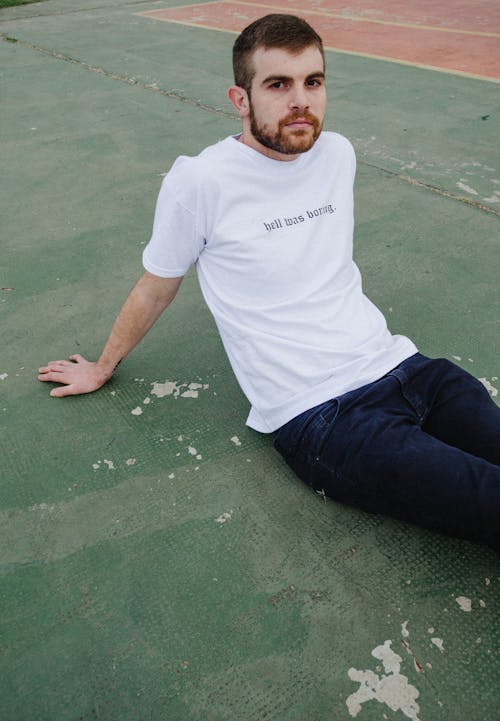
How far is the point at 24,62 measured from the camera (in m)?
6.27

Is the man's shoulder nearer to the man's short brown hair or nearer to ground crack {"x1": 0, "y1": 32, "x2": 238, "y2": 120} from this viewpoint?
the man's short brown hair

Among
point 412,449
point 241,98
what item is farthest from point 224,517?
point 241,98

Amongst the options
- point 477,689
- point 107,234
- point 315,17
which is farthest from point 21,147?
point 315,17

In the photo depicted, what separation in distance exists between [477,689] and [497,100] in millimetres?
4556

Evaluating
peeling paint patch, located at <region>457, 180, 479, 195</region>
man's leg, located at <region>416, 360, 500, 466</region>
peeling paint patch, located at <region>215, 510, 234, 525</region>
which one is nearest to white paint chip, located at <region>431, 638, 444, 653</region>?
man's leg, located at <region>416, 360, 500, 466</region>

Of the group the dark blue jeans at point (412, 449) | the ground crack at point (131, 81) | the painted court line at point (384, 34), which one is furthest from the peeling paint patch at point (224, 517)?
the painted court line at point (384, 34)

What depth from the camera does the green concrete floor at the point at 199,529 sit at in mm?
1220

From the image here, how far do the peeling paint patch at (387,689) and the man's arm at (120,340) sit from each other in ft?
3.40

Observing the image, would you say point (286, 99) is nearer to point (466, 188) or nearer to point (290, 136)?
point (290, 136)

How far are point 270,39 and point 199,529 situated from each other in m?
1.23

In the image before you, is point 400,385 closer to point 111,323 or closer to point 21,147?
point 111,323

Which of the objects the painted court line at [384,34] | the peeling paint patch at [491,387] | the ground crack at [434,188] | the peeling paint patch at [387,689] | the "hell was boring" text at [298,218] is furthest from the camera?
the painted court line at [384,34]

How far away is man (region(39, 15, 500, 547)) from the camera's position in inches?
55.9

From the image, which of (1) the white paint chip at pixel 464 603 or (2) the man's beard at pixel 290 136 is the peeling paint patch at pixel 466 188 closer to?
(2) the man's beard at pixel 290 136
